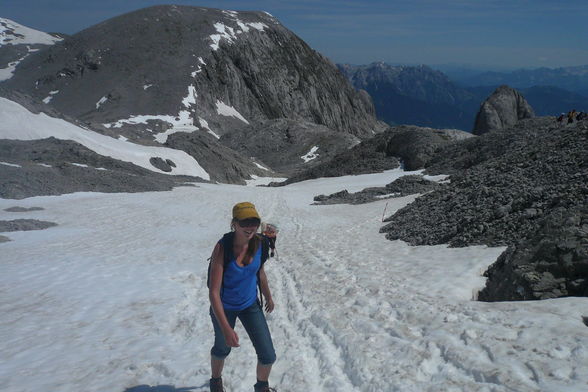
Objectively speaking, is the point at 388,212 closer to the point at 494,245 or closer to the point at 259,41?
the point at 494,245

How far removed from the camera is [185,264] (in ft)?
47.2

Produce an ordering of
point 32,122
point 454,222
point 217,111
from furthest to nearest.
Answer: point 217,111, point 32,122, point 454,222

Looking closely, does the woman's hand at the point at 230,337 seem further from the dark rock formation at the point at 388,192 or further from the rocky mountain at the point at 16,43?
the rocky mountain at the point at 16,43

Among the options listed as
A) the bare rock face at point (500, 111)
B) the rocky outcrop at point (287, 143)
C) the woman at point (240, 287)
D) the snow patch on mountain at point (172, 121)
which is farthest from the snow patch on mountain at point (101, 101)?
the woman at point (240, 287)

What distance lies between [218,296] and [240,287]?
29cm

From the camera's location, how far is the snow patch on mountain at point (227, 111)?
10986cm

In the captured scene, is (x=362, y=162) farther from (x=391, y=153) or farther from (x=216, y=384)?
(x=216, y=384)

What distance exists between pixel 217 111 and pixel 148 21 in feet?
126

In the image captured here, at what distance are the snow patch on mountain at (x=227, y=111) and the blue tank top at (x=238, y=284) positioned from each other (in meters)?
106

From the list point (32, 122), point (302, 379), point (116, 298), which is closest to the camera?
point (302, 379)

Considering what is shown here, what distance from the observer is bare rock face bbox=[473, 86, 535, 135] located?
302 ft

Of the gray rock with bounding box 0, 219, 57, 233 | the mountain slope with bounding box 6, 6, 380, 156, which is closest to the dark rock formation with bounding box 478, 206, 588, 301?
the gray rock with bounding box 0, 219, 57, 233

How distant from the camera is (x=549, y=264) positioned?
331 inches

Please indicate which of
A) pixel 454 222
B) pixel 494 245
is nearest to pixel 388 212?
pixel 454 222
